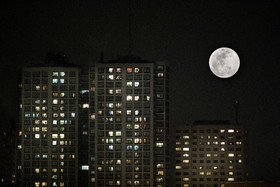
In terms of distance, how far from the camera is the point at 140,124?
160 m

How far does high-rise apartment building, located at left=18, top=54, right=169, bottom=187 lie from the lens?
159500 mm

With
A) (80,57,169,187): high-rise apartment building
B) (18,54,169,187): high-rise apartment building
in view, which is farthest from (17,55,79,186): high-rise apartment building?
(80,57,169,187): high-rise apartment building

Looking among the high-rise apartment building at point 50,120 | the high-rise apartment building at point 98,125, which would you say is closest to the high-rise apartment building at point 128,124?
the high-rise apartment building at point 98,125

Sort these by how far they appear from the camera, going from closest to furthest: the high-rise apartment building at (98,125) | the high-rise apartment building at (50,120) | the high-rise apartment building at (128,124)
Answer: the high-rise apartment building at (128,124) → the high-rise apartment building at (98,125) → the high-rise apartment building at (50,120)

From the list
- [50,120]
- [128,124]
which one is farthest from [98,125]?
[50,120]

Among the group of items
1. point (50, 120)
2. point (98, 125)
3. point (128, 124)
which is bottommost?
point (98, 125)

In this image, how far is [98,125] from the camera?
161000 millimetres

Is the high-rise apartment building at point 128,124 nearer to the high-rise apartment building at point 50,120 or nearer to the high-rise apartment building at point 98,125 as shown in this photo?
the high-rise apartment building at point 98,125

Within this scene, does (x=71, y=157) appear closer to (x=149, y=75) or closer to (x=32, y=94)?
(x=32, y=94)

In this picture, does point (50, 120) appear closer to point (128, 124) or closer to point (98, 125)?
point (98, 125)

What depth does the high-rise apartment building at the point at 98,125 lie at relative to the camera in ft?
523

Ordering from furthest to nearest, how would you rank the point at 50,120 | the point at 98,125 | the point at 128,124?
the point at 50,120 → the point at 98,125 → the point at 128,124

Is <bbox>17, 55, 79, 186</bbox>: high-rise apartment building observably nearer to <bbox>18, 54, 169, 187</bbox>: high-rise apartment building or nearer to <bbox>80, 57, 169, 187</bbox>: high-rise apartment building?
<bbox>18, 54, 169, 187</bbox>: high-rise apartment building

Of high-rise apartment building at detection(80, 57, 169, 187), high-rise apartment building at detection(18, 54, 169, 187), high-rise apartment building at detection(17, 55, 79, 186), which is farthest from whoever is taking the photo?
high-rise apartment building at detection(17, 55, 79, 186)
